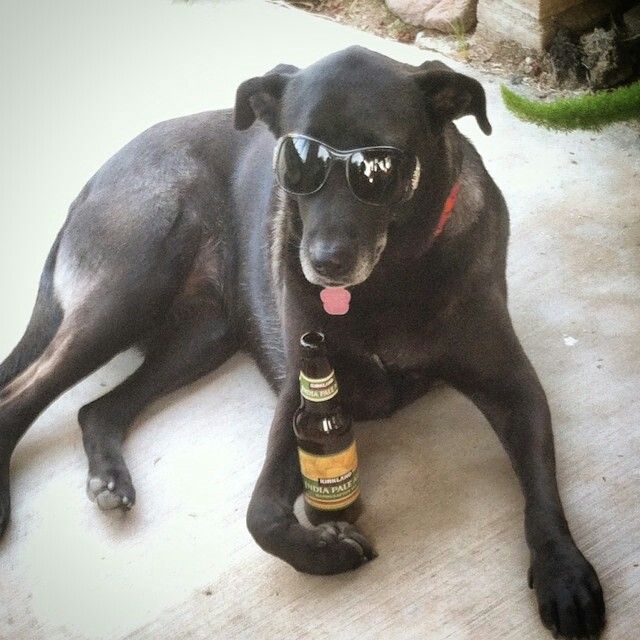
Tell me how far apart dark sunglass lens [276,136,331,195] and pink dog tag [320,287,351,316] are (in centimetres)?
25

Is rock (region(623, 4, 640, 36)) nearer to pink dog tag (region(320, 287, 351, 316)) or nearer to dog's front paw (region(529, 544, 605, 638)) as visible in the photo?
pink dog tag (region(320, 287, 351, 316))

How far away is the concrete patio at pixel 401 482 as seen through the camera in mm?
1822

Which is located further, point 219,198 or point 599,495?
point 219,198

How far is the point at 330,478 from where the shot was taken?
1867 mm

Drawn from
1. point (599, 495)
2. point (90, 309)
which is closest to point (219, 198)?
point (90, 309)

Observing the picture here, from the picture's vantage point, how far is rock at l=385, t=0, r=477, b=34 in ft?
12.0

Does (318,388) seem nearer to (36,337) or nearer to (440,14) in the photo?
(36,337)

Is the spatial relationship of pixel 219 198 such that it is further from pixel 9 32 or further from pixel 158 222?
pixel 9 32

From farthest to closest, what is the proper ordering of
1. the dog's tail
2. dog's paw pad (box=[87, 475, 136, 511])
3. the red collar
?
the dog's tail → dog's paw pad (box=[87, 475, 136, 511]) → the red collar

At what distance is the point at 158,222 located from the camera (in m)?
2.42

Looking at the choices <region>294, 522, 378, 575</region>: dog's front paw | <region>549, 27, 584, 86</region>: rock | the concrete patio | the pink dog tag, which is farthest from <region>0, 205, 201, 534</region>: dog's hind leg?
<region>549, 27, 584, 86</region>: rock

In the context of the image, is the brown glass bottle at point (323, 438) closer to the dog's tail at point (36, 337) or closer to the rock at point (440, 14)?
the dog's tail at point (36, 337)

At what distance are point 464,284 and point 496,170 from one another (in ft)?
3.61

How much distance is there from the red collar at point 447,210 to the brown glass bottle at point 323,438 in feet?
1.10
